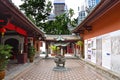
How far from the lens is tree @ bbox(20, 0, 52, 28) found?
4253cm

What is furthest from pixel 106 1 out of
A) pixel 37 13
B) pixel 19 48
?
pixel 37 13

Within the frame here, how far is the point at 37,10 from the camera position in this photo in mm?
43094

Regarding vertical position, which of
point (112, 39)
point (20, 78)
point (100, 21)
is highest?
point (100, 21)

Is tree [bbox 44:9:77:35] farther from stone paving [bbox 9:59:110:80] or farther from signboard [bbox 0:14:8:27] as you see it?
signboard [bbox 0:14:8:27]

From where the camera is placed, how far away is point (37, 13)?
42844mm

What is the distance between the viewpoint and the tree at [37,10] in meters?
42.5

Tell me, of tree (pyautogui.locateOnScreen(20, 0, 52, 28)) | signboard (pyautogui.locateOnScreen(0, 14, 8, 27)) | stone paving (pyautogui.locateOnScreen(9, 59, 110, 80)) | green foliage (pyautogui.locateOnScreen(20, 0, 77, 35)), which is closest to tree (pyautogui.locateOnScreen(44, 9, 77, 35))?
green foliage (pyautogui.locateOnScreen(20, 0, 77, 35))

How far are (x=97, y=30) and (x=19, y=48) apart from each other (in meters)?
8.85

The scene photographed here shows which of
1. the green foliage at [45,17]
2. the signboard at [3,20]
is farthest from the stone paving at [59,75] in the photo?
the green foliage at [45,17]

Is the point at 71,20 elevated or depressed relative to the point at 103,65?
elevated

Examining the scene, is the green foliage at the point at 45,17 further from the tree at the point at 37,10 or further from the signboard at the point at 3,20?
the signboard at the point at 3,20

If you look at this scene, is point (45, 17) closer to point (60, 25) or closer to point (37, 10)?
point (37, 10)

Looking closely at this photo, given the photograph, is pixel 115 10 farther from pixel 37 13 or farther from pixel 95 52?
pixel 37 13

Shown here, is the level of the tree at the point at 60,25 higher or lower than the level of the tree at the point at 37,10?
lower
